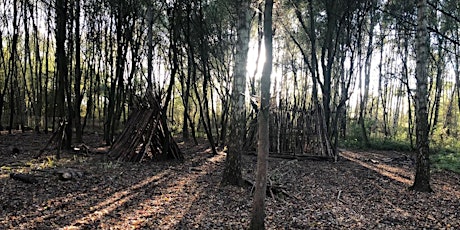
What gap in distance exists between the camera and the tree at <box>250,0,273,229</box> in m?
3.53

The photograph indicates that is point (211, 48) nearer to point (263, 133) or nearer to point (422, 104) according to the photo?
point (422, 104)

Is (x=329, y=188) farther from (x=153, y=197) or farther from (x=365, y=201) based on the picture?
(x=153, y=197)

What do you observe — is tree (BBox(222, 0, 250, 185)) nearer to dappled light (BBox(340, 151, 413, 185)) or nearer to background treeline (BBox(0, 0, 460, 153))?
background treeline (BBox(0, 0, 460, 153))

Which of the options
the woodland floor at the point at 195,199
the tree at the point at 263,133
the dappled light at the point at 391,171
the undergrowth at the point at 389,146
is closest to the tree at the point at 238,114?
the woodland floor at the point at 195,199

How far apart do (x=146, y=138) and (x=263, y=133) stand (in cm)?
547

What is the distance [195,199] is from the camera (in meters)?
5.39

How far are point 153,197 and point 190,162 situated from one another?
3.52 m

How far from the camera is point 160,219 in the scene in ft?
14.3

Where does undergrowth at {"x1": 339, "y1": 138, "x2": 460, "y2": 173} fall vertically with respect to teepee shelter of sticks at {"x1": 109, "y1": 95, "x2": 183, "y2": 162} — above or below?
below

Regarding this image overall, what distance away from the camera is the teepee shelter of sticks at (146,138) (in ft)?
27.4

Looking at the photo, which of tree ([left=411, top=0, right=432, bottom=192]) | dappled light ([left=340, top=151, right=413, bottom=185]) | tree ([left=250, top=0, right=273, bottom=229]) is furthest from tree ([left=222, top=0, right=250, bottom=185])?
dappled light ([left=340, top=151, right=413, bottom=185])

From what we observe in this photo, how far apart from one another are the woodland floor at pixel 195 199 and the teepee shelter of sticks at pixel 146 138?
46 centimetres

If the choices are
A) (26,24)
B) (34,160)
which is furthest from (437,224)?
(26,24)

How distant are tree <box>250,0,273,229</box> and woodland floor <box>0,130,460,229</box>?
0.66 meters
